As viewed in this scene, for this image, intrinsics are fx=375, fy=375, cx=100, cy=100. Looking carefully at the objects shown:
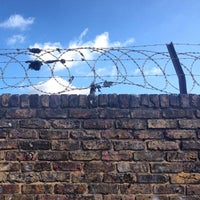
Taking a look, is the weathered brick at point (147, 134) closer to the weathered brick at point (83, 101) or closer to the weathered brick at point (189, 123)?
the weathered brick at point (189, 123)

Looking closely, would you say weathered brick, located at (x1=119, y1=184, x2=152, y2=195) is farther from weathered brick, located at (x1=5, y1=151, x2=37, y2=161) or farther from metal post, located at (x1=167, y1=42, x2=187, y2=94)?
metal post, located at (x1=167, y1=42, x2=187, y2=94)

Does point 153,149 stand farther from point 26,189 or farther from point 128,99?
point 26,189

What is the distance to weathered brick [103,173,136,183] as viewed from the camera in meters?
3.91

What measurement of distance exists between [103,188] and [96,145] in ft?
1.48

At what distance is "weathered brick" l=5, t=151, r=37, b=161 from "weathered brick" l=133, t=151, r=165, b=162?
1075mm

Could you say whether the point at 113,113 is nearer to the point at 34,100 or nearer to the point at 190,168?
the point at 34,100

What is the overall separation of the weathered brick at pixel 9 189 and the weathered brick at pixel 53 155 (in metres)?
0.38

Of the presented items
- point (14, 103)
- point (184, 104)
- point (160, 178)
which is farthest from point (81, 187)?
point (184, 104)

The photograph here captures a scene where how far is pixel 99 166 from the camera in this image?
155 inches

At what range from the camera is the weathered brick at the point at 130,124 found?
4.06 metres

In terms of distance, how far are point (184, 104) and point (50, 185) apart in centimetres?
171

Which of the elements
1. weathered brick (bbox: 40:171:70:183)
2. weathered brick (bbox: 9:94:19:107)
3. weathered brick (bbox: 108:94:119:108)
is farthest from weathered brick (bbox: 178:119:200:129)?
weathered brick (bbox: 9:94:19:107)

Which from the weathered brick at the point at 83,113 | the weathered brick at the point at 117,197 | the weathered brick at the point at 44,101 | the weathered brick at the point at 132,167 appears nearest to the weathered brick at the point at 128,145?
the weathered brick at the point at 132,167

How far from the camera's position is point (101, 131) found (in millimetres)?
4027
